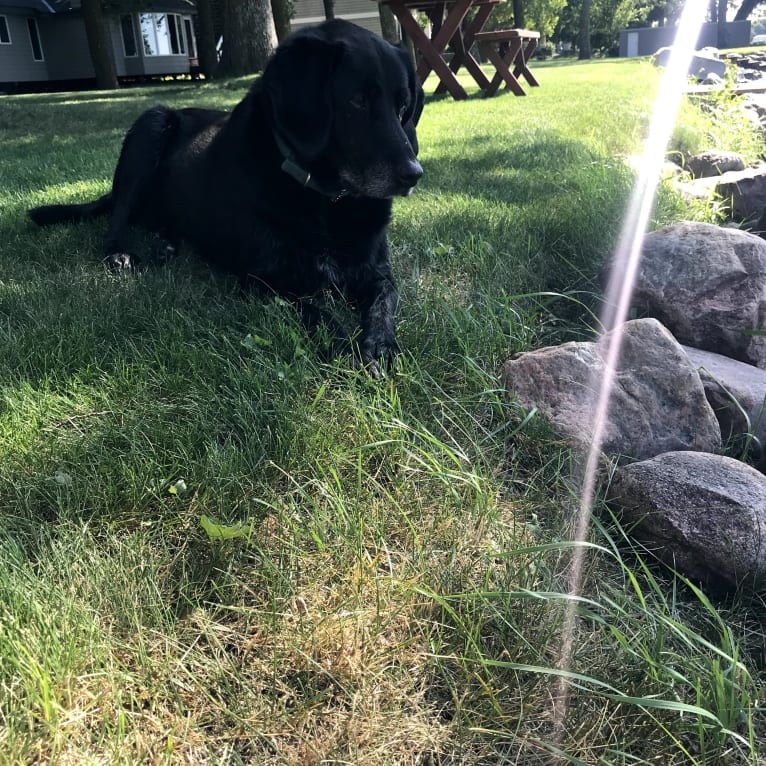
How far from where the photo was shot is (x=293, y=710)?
3.45 feet

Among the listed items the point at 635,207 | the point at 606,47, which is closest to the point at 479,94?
the point at 635,207

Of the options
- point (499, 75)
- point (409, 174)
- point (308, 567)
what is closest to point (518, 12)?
point (499, 75)

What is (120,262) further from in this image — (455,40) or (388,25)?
(388,25)

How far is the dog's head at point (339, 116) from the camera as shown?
93.8 inches

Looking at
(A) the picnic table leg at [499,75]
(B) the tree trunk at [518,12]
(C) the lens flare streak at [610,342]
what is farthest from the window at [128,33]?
(C) the lens flare streak at [610,342]

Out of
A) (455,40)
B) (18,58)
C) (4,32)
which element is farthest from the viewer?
(18,58)

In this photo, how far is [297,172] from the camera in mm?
2400

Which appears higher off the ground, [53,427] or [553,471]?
[53,427]

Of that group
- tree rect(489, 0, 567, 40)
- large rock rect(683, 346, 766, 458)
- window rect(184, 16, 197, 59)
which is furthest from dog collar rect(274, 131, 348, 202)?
tree rect(489, 0, 567, 40)

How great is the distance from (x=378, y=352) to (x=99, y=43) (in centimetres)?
1944

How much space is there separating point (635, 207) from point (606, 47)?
144 feet

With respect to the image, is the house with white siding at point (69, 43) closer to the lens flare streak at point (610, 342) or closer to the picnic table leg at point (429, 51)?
the picnic table leg at point (429, 51)

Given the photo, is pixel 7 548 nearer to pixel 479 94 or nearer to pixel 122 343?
pixel 122 343

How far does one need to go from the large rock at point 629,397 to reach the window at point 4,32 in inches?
1091
